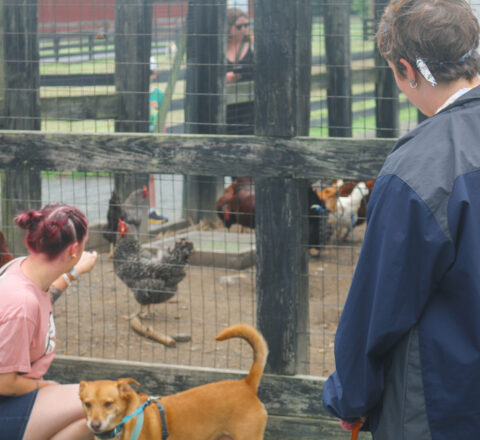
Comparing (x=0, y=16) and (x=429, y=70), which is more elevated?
(x=0, y=16)

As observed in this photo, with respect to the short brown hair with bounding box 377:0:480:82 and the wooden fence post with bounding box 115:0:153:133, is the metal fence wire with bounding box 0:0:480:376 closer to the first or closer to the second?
the wooden fence post with bounding box 115:0:153:133

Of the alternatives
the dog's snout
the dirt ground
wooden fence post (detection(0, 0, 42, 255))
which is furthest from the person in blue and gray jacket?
wooden fence post (detection(0, 0, 42, 255))

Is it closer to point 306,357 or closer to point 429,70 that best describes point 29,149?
point 306,357

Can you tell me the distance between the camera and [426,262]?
1703 mm

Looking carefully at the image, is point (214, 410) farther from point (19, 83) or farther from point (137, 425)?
point (19, 83)

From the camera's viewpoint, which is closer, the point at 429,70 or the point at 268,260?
the point at 429,70

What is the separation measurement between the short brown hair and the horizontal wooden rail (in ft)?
5.14

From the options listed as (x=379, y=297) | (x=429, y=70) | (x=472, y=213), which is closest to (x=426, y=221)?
(x=472, y=213)

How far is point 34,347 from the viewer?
303cm

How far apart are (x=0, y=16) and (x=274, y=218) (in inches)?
120

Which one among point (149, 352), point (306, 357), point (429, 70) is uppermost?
point (429, 70)

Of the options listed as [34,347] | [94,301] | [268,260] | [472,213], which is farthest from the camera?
[94,301]

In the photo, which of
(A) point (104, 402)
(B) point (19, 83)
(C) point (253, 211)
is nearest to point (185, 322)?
(C) point (253, 211)

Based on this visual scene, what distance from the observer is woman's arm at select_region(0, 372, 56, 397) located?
2.91 m
